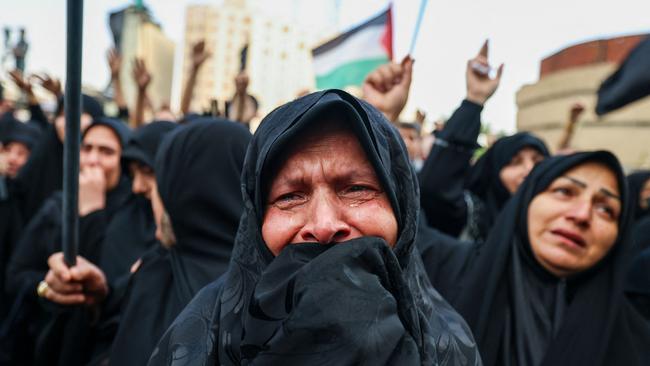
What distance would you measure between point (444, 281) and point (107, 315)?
4.43 feet

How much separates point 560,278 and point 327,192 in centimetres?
118

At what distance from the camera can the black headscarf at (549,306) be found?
1.73 metres

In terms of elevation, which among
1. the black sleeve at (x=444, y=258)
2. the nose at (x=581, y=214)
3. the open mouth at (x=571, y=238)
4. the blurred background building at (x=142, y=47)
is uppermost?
the blurred background building at (x=142, y=47)

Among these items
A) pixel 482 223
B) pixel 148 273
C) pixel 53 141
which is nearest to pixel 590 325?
pixel 148 273

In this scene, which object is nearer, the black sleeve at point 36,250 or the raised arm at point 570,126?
the black sleeve at point 36,250

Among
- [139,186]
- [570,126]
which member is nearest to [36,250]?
[139,186]

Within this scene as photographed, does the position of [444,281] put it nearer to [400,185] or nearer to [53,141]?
[400,185]

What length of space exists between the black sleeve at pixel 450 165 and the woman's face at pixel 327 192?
1492mm

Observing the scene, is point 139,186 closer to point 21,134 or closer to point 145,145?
point 145,145

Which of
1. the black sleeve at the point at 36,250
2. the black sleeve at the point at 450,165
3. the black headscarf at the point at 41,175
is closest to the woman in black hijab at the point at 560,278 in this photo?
the black sleeve at the point at 450,165

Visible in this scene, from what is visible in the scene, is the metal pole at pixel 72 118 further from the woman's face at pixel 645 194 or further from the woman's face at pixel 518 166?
the woman's face at pixel 645 194

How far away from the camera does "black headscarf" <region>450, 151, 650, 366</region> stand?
1733 millimetres

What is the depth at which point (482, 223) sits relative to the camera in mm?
3447

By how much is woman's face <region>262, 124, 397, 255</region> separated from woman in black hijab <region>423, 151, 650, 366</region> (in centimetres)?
89
